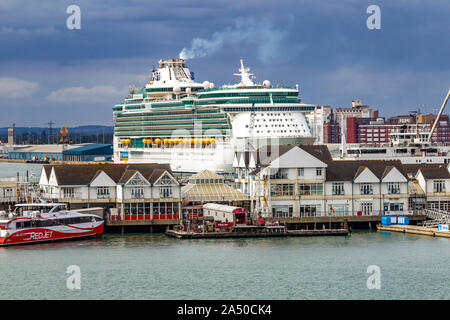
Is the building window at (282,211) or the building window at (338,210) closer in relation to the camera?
the building window at (282,211)

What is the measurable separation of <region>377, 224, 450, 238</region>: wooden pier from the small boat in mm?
18725

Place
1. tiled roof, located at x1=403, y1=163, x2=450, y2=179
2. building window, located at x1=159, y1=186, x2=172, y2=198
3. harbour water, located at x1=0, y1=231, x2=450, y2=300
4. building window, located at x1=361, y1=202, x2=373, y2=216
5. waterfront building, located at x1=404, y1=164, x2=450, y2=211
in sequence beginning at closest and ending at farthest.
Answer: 1. harbour water, located at x1=0, y1=231, x2=450, y2=300
2. building window, located at x1=159, y1=186, x2=172, y2=198
3. building window, located at x1=361, y1=202, x2=373, y2=216
4. waterfront building, located at x1=404, y1=164, x2=450, y2=211
5. tiled roof, located at x1=403, y1=163, x2=450, y2=179

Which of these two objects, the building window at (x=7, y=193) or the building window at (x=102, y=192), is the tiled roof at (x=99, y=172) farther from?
the building window at (x=7, y=193)

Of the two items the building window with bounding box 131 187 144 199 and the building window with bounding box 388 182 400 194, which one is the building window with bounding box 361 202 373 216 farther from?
the building window with bounding box 131 187 144 199

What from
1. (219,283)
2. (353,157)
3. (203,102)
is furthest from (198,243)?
(203,102)

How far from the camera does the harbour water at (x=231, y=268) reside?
4531cm

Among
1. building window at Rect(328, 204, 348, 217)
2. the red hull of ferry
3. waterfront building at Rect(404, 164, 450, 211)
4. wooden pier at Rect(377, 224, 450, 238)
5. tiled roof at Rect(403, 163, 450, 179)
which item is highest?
tiled roof at Rect(403, 163, 450, 179)

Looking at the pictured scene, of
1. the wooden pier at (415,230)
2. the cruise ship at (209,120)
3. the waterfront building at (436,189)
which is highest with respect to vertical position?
the cruise ship at (209,120)

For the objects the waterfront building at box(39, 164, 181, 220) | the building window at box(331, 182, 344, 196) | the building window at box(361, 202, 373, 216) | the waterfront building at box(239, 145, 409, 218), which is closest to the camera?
the waterfront building at box(39, 164, 181, 220)

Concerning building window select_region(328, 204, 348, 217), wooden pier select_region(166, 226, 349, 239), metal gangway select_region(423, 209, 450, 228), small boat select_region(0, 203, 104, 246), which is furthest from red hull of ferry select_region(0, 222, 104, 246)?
metal gangway select_region(423, 209, 450, 228)

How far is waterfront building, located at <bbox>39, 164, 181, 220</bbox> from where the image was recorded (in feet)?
218

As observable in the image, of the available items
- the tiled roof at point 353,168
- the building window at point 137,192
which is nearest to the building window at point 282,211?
the tiled roof at point 353,168

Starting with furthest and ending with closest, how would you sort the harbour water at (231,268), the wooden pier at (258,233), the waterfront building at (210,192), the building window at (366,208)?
the waterfront building at (210,192) → the building window at (366,208) → the wooden pier at (258,233) → the harbour water at (231,268)

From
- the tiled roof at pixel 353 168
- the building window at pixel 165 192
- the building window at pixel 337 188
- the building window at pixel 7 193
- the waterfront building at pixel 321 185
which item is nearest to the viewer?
the waterfront building at pixel 321 185
